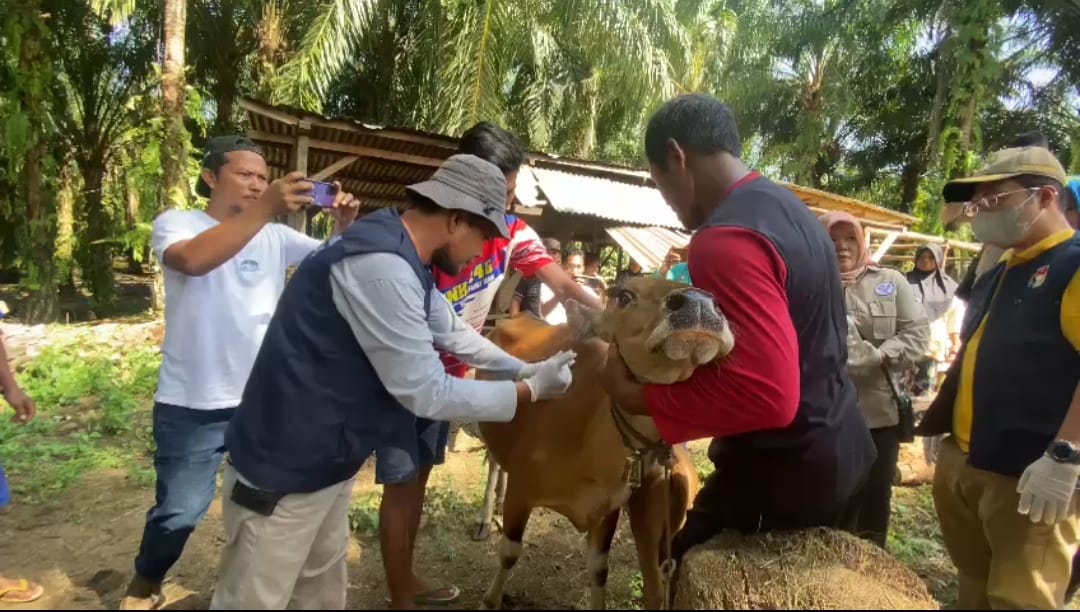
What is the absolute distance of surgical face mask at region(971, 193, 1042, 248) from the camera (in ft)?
8.69

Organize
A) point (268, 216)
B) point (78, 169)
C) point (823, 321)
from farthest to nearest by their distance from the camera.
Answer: point (78, 169) → point (268, 216) → point (823, 321)

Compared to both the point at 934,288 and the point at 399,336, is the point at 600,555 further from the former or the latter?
the point at 934,288

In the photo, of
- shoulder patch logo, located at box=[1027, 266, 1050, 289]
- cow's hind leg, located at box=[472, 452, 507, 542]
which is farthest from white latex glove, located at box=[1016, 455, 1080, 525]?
cow's hind leg, located at box=[472, 452, 507, 542]

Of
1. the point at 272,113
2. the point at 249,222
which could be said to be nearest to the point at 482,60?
the point at 272,113

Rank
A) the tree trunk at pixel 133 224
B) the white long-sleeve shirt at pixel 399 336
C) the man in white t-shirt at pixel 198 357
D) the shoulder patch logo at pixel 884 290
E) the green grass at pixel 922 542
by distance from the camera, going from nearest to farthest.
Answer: the white long-sleeve shirt at pixel 399 336, the man in white t-shirt at pixel 198 357, the shoulder patch logo at pixel 884 290, the green grass at pixel 922 542, the tree trunk at pixel 133 224

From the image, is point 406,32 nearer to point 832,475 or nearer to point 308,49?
point 308,49

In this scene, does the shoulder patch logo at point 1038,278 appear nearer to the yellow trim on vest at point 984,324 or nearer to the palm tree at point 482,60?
the yellow trim on vest at point 984,324

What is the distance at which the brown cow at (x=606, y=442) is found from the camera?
2.04 meters

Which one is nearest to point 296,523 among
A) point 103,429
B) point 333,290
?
point 333,290

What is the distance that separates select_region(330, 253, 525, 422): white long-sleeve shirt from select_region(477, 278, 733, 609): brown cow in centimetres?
55

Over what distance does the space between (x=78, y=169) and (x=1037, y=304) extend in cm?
2393

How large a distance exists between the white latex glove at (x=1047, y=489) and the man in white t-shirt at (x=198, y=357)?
2906mm

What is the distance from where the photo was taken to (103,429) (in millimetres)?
6926

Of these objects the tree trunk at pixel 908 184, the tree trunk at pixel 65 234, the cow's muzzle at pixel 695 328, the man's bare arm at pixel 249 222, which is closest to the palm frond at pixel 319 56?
the tree trunk at pixel 65 234
